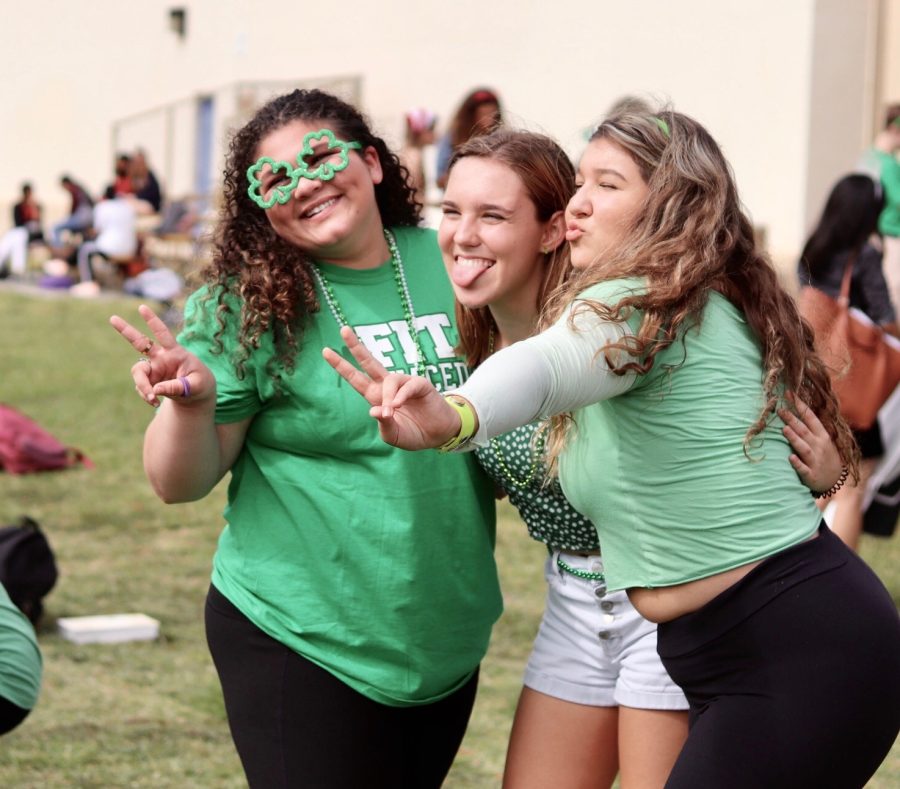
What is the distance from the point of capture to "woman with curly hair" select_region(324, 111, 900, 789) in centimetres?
213

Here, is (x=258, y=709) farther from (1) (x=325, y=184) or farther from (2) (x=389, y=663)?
(1) (x=325, y=184)

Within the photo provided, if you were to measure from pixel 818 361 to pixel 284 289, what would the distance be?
0.95 metres

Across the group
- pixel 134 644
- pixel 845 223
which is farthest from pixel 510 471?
pixel 845 223

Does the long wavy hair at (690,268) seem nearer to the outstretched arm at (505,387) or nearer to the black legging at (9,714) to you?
the outstretched arm at (505,387)

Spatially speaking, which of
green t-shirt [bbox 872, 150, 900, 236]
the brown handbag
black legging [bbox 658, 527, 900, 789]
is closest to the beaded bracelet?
black legging [bbox 658, 527, 900, 789]

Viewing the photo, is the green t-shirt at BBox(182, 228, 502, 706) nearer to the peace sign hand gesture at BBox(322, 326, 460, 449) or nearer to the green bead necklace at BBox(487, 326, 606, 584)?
the green bead necklace at BBox(487, 326, 606, 584)

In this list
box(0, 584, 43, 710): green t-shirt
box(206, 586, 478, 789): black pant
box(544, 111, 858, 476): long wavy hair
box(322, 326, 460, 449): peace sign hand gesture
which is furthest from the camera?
box(0, 584, 43, 710): green t-shirt

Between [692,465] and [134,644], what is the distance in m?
3.69

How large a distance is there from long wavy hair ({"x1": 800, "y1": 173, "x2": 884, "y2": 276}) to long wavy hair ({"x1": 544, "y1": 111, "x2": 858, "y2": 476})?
3.38 m

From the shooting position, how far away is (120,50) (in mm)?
26797

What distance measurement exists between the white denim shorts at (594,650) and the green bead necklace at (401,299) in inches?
19.1

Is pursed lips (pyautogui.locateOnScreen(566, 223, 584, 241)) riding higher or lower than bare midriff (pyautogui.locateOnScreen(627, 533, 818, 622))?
higher

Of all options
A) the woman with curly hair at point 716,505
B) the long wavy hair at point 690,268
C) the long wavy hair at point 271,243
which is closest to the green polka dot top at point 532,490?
the long wavy hair at point 690,268

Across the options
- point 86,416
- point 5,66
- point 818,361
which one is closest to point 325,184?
point 818,361
